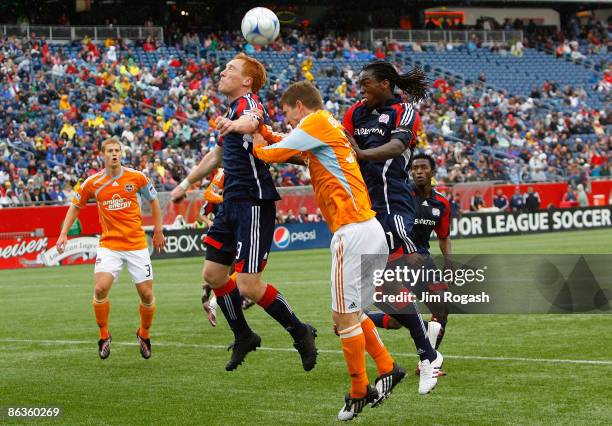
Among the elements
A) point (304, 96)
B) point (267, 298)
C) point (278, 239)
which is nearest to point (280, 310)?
point (267, 298)

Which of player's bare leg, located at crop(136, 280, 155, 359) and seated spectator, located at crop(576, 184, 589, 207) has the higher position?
player's bare leg, located at crop(136, 280, 155, 359)

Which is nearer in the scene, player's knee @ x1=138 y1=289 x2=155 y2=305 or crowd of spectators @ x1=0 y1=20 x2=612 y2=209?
player's knee @ x1=138 y1=289 x2=155 y2=305

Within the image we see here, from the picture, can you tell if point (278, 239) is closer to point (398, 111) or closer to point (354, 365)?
A: point (398, 111)

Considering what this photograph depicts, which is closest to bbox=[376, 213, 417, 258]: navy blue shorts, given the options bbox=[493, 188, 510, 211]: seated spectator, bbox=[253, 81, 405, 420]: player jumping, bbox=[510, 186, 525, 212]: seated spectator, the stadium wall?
bbox=[253, 81, 405, 420]: player jumping

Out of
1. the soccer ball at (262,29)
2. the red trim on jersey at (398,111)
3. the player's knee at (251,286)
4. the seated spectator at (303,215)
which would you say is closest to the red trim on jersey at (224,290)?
the player's knee at (251,286)

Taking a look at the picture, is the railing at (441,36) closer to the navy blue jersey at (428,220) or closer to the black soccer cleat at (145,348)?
the black soccer cleat at (145,348)

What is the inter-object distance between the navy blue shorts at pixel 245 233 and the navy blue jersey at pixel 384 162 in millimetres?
878

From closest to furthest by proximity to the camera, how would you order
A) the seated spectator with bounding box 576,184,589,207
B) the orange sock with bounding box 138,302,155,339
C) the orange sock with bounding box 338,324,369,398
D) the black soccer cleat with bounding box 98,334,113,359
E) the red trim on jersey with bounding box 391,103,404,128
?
the orange sock with bounding box 338,324,369,398 → the red trim on jersey with bounding box 391,103,404,128 → the black soccer cleat with bounding box 98,334,113,359 → the orange sock with bounding box 138,302,155,339 → the seated spectator with bounding box 576,184,589,207

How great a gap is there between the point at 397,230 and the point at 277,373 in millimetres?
1959

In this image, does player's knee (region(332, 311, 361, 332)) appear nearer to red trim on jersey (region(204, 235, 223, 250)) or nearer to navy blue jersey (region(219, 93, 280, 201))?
navy blue jersey (region(219, 93, 280, 201))

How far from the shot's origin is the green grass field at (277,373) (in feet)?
25.8

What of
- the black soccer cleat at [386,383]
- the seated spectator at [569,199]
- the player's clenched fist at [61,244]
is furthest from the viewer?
the seated spectator at [569,199]

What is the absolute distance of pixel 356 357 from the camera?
7.50m

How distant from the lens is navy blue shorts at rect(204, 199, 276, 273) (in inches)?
340
